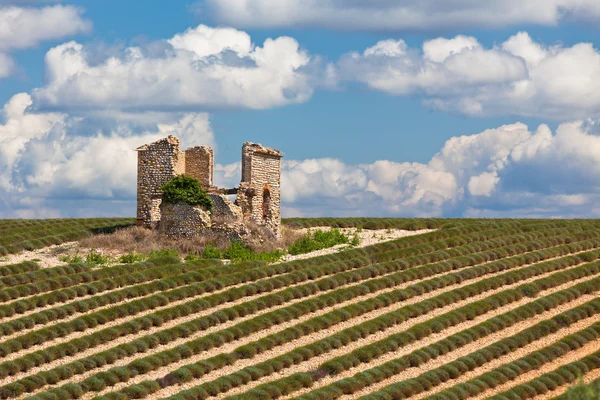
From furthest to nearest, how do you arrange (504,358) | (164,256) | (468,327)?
(164,256), (468,327), (504,358)

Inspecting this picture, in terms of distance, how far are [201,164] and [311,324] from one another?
571 inches

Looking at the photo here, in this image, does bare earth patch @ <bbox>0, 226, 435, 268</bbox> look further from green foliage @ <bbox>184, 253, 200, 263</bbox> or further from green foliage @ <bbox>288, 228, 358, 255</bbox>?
green foliage @ <bbox>184, 253, 200, 263</bbox>

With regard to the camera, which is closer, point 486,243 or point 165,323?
point 165,323

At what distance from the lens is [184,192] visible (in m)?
41.4

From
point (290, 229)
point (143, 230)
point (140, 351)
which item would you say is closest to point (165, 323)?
point (140, 351)

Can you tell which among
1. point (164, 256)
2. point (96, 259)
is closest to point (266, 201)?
point (164, 256)

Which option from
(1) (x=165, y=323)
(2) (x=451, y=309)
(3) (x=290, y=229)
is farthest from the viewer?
(3) (x=290, y=229)

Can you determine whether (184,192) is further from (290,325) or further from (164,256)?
(290,325)

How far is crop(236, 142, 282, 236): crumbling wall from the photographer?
141ft

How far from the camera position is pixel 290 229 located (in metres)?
46.0

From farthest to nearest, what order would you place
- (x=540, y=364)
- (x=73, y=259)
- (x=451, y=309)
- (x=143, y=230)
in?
(x=143, y=230), (x=73, y=259), (x=451, y=309), (x=540, y=364)

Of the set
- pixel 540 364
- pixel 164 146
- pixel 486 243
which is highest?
pixel 164 146

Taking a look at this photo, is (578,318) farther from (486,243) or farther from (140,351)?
(140,351)

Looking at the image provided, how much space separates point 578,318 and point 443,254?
8.58 meters
